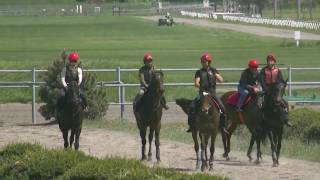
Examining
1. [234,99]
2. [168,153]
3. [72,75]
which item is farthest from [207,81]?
[168,153]

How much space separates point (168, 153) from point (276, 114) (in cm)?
297

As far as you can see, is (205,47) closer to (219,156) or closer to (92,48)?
(92,48)

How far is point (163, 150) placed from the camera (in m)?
21.2

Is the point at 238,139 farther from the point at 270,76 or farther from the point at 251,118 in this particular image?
the point at 270,76

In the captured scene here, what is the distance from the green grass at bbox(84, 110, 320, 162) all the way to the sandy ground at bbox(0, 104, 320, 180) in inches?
23.3

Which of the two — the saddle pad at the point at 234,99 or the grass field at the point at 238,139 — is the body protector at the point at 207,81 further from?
the grass field at the point at 238,139

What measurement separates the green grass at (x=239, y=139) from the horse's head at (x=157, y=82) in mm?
3572

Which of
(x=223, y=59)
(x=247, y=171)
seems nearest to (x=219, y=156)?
(x=247, y=171)

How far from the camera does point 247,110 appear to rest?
19703 mm

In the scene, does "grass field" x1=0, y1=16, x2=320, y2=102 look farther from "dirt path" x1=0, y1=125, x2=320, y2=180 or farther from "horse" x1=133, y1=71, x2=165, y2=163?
"horse" x1=133, y1=71, x2=165, y2=163

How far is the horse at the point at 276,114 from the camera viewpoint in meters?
18.5

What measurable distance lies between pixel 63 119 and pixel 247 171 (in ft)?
13.0

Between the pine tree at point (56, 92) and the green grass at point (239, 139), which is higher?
the pine tree at point (56, 92)

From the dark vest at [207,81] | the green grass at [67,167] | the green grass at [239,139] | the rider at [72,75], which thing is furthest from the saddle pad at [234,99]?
the green grass at [67,167]
